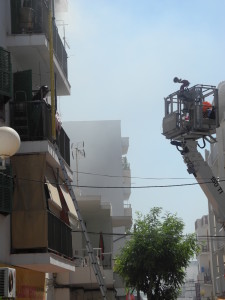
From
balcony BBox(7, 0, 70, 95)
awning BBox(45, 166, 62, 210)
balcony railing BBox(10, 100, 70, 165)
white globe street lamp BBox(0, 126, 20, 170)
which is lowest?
white globe street lamp BBox(0, 126, 20, 170)

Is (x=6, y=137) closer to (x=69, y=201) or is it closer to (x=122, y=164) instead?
(x=69, y=201)

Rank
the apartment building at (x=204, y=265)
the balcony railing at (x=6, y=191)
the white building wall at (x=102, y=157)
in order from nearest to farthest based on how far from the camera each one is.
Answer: the balcony railing at (x=6, y=191) → the white building wall at (x=102, y=157) → the apartment building at (x=204, y=265)

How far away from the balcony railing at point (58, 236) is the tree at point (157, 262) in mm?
10579

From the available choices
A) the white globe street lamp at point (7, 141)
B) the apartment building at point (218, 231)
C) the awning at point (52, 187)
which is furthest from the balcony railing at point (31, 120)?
the apartment building at point (218, 231)

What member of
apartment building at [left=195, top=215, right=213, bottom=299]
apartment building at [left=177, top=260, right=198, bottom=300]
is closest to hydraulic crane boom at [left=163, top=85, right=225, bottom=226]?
apartment building at [left=177, top=260, right=198, bottom=300]

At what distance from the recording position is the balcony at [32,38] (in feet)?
58.5

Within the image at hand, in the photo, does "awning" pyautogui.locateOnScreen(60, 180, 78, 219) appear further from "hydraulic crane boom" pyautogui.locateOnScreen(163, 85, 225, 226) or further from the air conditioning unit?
the air conditioning unit

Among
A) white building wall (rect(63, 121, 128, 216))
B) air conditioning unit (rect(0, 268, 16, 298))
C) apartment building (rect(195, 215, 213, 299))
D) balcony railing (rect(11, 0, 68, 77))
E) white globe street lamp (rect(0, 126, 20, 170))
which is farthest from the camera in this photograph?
apartment building (rect(195, 215, 213, 299))

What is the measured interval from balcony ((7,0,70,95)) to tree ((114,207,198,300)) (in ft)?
41.1

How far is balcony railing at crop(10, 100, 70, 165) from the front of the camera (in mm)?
17375

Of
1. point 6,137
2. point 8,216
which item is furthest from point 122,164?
point 6,137

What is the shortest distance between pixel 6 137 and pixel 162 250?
22.0m

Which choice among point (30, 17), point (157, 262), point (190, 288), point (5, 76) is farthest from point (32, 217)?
point (190, 288)

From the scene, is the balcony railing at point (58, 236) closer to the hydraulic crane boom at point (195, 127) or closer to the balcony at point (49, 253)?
the balcony at point (49, 253)
